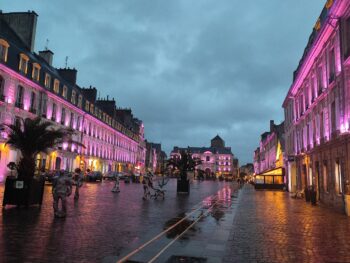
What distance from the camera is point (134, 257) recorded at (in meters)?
6.55

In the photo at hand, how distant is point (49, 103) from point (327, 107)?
1278 inches

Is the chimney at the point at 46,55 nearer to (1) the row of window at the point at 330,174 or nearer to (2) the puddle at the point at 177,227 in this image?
(1) the row of window at the point at 330,174

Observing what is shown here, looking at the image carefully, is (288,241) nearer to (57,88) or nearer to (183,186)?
(183,186)

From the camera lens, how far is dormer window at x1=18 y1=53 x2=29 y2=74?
34.0 m

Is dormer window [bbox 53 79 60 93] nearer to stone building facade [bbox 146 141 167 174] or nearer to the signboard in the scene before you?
the signboard

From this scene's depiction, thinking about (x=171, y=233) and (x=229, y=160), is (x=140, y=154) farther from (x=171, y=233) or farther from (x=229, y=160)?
(x=171, y=233)

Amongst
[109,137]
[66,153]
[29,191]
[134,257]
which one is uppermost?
[109,137]

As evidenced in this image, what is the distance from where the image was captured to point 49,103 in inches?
1617

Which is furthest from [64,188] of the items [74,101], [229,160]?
[229,160]

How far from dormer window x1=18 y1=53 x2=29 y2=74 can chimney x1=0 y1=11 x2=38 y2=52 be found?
5.01 m

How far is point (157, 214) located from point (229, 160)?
449ft

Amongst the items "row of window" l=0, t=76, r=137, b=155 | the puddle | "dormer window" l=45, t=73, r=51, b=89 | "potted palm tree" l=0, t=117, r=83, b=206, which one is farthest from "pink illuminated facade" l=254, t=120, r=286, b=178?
"potted palm tree" l=0, t=117, r=83, b=206

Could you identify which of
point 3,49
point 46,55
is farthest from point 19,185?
point 46,55

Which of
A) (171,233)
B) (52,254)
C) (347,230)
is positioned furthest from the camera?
(347,230)
